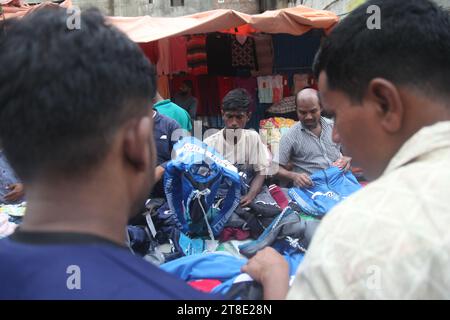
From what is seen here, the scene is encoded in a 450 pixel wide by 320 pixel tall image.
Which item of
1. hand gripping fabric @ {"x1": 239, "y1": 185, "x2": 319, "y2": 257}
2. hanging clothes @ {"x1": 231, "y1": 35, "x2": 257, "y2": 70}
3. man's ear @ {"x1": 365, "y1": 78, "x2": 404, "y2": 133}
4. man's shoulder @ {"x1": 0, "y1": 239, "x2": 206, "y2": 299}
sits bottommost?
hand gripping fabric @ {"x1": 239, "y1": 185, "x2": 319, "y2": 257}

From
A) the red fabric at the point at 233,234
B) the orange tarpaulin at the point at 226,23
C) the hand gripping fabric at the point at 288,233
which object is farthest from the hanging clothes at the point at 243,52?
the hand gripping fabric at the point at 288,233

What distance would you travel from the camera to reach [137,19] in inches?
218

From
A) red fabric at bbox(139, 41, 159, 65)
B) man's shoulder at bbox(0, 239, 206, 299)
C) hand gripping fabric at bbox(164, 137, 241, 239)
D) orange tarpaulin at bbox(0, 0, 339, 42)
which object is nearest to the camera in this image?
man's shoulder at bbox(0, 239, 206, 299)

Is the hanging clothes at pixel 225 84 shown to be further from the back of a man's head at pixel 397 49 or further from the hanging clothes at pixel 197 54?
the back of a man's head at pixel 397 49

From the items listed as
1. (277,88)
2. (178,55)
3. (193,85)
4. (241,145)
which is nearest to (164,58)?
(178,55)

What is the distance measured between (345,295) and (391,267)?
91mm

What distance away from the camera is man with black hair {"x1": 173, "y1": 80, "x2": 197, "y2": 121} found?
6.82 metres

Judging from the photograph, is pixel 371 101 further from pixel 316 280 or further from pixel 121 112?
pixel 121 112

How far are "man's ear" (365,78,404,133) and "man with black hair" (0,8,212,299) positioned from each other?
1.67 ft

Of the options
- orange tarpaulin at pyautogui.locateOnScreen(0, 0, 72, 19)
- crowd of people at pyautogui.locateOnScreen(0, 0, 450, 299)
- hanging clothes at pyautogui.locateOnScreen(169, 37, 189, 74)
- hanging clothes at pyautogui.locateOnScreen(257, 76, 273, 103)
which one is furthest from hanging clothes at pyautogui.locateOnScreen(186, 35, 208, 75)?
crowd of people at pyautogui.locateOnScreen(0, 0, 450, 299)

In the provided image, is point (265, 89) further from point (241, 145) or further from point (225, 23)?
point (241, 145)

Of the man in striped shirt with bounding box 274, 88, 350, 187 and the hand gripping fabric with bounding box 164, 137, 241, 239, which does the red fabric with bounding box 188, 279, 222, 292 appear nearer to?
the hand gripping fabric with bounding box 164, 137, 241, 239

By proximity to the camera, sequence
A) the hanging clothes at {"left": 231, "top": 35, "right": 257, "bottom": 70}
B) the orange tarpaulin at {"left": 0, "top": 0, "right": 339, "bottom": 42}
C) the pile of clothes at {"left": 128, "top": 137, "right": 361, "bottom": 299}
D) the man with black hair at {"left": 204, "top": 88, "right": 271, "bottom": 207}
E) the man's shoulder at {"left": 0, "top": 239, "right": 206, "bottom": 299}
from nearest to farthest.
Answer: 1. the man's shoulder at {"left": 0, "top": 239, "right": 206, "bottom": 299}
2. the pile of clothes at {"left": 128, "top": 137, "right": 361, "bottom": 299}
3. the man with black hair at {"left": 204, "top": 88, "right": 271, "bottom": 207}
4. the orange tarpaulin at {"left": 0, "top": 0, "right": 339, "bottom": 42}
5. the hanging clothes at {"left": 231, "top": 35, "right": 257, "bottom": 70}
